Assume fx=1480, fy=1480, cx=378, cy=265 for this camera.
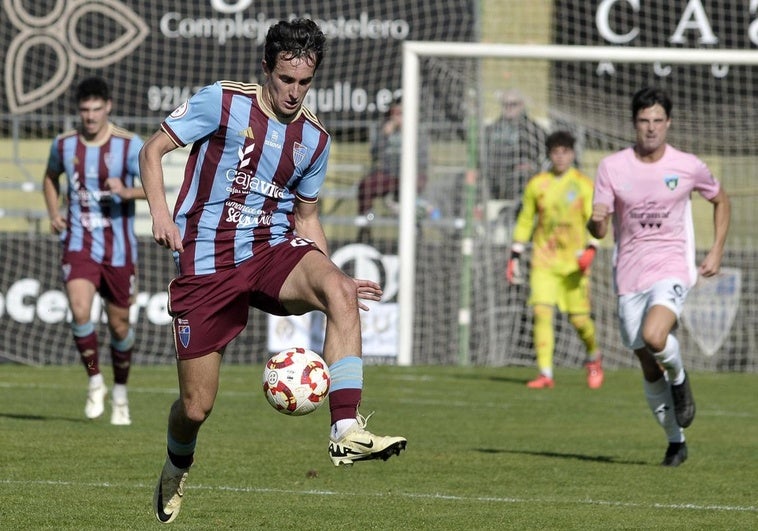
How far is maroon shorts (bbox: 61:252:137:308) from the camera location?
37.0 feet

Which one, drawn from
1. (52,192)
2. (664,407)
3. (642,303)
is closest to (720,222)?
(642,303)

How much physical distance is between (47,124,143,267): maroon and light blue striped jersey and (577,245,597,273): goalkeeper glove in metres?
5.33

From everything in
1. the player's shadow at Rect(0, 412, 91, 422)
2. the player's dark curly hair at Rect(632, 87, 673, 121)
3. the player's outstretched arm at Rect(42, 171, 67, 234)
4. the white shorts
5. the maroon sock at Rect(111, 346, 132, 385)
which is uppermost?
the player's dark curly hair at Rect(632, 87, 673, 121)

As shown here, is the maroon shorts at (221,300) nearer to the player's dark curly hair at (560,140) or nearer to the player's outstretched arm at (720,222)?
the player's outstretched arm at (720,222)

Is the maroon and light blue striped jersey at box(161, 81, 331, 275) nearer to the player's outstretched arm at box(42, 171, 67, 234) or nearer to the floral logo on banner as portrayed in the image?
the player's outstretched arm at box(42, 171, 67, 234)

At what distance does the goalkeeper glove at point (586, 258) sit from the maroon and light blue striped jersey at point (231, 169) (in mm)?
8557

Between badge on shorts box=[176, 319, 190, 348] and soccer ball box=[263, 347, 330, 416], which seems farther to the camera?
badge on shorts box=[176, 319, 190, 348]

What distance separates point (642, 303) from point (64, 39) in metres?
12.2

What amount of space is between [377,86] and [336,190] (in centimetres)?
200

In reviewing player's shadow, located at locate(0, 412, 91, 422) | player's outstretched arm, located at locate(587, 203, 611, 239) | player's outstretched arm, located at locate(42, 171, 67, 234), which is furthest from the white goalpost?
player's outstretched arm, located at locate(587, 203, 611, 239)

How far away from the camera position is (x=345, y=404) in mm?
6066

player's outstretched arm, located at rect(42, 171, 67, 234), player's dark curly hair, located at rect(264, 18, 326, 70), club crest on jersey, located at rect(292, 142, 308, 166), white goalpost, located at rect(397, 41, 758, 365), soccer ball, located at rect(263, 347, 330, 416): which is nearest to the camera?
soccer ball, located at rect(263, 347, 330, 416)

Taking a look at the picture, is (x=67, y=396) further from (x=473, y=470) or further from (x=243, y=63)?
(x=243, y=63)

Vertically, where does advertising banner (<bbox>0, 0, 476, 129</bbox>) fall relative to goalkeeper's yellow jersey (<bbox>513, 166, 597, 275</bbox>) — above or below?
above
